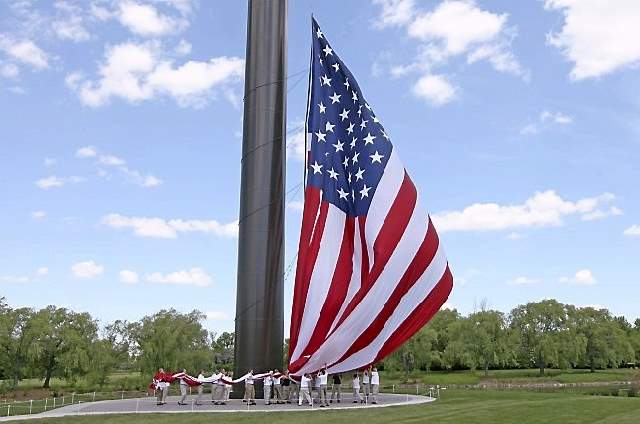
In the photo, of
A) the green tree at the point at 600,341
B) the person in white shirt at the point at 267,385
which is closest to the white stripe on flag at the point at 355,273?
the person in white shirt at the point at 267,385

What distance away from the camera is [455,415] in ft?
68.8

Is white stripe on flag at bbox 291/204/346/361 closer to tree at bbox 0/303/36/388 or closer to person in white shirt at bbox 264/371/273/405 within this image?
person in white shirt at bbox 264/371/273/405

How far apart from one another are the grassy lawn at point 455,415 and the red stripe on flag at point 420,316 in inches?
87.2

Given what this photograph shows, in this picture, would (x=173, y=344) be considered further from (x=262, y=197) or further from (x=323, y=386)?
(x=323, y=386)

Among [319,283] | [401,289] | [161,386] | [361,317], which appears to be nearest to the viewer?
[361,317]

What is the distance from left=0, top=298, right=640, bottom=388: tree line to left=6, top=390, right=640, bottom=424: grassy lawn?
19933 millimetres

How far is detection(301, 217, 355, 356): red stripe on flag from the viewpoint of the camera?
2278 centimetres

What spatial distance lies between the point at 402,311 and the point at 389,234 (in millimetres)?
2780

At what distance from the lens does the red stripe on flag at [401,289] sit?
902 inches

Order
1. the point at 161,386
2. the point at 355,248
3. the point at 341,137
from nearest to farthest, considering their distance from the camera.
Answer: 1. the point at 355,248
2. the point at 341,137
3. the point at 161,386

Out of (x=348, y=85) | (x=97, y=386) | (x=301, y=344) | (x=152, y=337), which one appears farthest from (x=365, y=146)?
(x=97, y=386)

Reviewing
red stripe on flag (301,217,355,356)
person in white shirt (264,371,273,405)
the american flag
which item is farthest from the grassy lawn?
person in white shirt (264,371,273,405)

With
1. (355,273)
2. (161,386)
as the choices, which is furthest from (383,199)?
(161,386)

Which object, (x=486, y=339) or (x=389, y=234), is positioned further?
(x=486, y=339)
